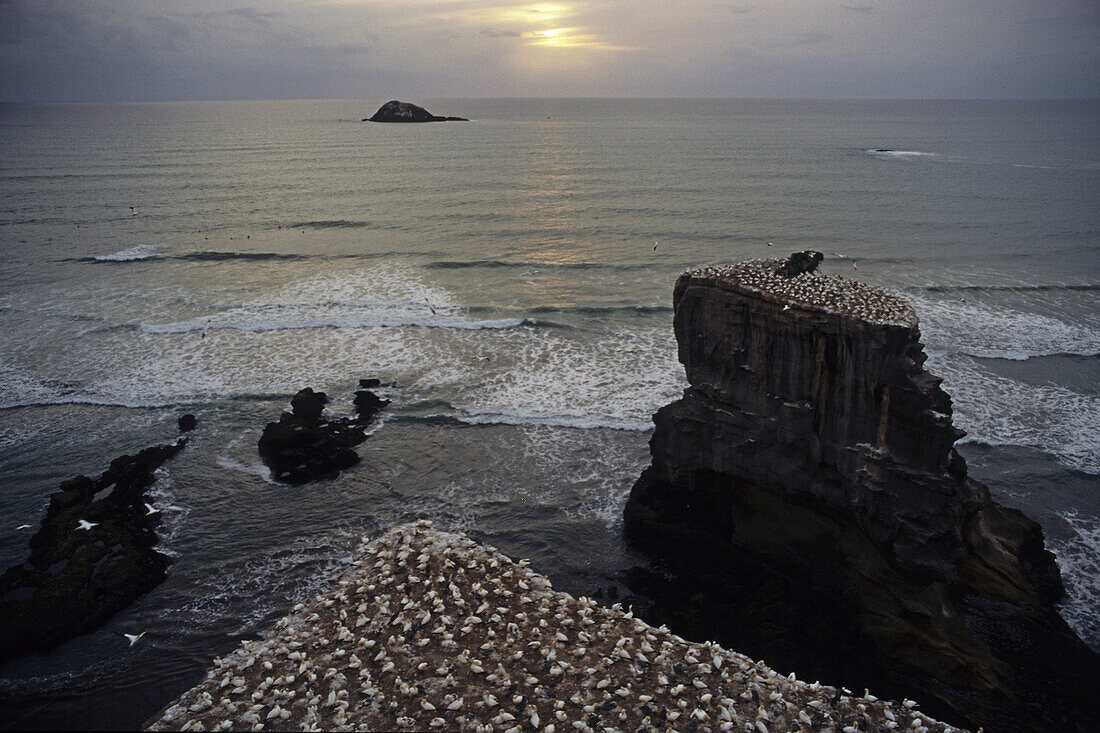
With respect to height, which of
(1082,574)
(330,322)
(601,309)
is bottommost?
(1082,574)

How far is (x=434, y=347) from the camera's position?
1270 inches

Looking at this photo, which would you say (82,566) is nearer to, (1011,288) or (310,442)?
(310,442)

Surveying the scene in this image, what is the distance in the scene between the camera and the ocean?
18359mm

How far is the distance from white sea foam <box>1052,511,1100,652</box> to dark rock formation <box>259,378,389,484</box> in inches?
809

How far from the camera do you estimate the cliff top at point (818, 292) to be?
1452 centimetres

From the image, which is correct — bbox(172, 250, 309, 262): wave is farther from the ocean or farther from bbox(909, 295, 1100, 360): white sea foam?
bbox(909, 295, 1100, 360): white sea foam

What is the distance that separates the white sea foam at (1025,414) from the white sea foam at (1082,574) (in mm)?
3559

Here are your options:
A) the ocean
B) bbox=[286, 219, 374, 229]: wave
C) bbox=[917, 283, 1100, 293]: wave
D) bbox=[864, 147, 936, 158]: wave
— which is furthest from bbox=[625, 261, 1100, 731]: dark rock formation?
bbox=[864, 147, 936, 158]: wave

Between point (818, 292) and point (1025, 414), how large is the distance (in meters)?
15.1

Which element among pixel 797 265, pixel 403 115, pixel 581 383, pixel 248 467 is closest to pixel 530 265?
pixel 581 383

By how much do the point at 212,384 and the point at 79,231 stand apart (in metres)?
34.8

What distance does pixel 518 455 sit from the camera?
2353cm

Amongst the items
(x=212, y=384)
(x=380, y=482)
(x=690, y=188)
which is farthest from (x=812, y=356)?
(x=690, y=188)

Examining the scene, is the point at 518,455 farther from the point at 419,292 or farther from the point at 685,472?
the point at 419,292
